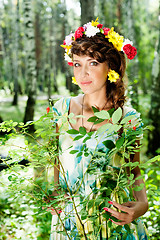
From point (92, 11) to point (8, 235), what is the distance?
3415mm

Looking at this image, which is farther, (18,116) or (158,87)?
(18,116)

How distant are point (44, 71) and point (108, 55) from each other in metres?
15.2

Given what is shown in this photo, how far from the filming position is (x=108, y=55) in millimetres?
1423

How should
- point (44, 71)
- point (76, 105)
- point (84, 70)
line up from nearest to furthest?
point (84, 70) < point (76, 105) < point (44, 71)

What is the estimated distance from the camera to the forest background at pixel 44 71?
276cm

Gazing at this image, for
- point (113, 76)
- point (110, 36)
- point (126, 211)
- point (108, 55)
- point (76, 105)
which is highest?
point (110, 36)

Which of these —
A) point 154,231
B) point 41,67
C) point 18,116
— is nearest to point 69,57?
point 154,231

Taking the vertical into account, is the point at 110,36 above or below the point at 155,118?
above

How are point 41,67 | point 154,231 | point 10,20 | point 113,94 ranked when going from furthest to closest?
point 41,67 → point 10,20 → point 154,231 → point 113,94

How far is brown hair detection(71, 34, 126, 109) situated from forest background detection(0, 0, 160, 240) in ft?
0.35

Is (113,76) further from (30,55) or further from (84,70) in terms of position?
(30,55)

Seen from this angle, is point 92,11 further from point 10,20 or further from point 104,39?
point 10,20

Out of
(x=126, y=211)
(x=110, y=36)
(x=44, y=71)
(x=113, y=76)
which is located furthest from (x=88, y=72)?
(x=44, y=71)

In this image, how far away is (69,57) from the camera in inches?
61.1
